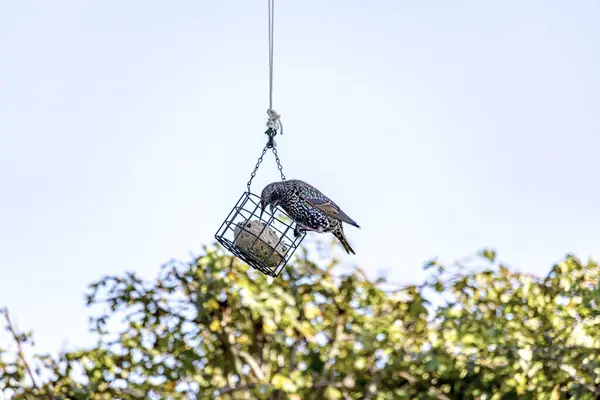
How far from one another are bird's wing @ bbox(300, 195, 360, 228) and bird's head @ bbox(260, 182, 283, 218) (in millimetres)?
121

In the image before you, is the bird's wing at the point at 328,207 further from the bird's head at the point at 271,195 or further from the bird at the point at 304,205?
the bird's head at the point at 271,195

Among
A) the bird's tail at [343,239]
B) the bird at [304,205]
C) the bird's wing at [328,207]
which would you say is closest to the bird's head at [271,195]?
the bird at [304,205]

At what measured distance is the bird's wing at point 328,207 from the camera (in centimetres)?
516

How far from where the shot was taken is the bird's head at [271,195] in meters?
5.20

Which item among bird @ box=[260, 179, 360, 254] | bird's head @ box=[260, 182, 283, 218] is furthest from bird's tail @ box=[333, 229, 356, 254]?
bird's head @ box=[260, 182, 283, 218]

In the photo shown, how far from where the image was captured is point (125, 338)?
4625 millimetres

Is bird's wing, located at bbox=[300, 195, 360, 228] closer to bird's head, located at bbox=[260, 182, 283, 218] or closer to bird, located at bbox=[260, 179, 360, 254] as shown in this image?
bird, located at bbox=[260, 179, 360, 254]

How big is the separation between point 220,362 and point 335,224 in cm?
119

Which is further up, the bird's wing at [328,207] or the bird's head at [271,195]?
the bird's wing at [328,207]

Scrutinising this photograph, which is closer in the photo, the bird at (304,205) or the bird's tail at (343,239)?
the bird at (304,205)

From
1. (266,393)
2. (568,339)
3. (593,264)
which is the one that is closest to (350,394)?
(266,393)

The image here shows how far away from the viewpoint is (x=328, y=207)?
5.20 meters

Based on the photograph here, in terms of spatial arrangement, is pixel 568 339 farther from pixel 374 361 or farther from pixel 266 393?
pixel 266 393

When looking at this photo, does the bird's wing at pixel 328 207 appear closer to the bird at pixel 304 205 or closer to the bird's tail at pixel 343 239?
the bird at pixel 304 205
